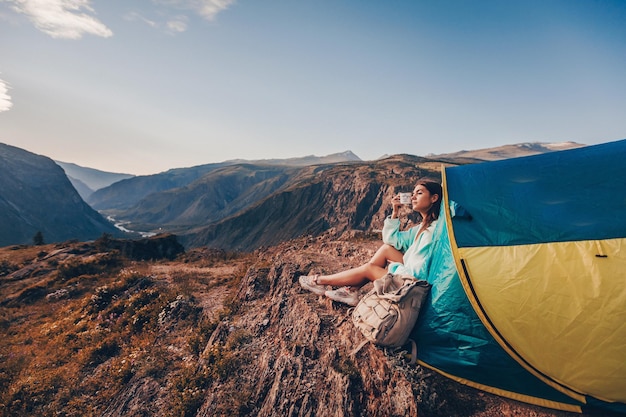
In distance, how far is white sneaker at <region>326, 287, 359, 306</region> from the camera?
21.7ft

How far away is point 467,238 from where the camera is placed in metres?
4.54

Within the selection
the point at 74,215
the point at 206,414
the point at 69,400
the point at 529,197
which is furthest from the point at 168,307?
the point at 74,215

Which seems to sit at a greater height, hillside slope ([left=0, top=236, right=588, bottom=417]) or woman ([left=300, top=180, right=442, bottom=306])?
woman ([left=300, top=180, right=442, bottom=306])

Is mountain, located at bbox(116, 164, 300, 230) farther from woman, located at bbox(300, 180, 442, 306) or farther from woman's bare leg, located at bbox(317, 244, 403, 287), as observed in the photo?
woman's bare leg, located at bbox(317, 244, 403, 287)

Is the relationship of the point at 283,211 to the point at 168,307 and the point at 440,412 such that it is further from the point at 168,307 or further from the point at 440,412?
the point at 440,412

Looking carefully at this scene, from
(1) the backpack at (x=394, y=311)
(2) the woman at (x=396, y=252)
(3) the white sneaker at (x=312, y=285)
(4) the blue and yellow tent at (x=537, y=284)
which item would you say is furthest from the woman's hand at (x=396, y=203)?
(3) the white sneaker at (x=312, y=285)

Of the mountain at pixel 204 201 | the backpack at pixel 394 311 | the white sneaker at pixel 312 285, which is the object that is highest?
the backpack at pixel 394 311

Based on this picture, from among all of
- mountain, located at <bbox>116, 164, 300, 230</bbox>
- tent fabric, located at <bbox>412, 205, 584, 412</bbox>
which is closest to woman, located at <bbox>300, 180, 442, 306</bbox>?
tent fabric, located at <bbox>412, 205, 584, 412</bbox>

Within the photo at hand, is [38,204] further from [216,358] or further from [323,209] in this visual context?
[216,358]

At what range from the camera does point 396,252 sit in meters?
6.23

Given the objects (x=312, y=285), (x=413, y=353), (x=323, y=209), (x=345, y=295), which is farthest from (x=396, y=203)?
(x=323, y=209)

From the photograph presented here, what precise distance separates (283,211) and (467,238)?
75307 mm

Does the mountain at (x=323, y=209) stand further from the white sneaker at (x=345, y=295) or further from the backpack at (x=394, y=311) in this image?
the backpack at (x=394, y=311)

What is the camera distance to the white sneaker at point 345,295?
6.62 metres
